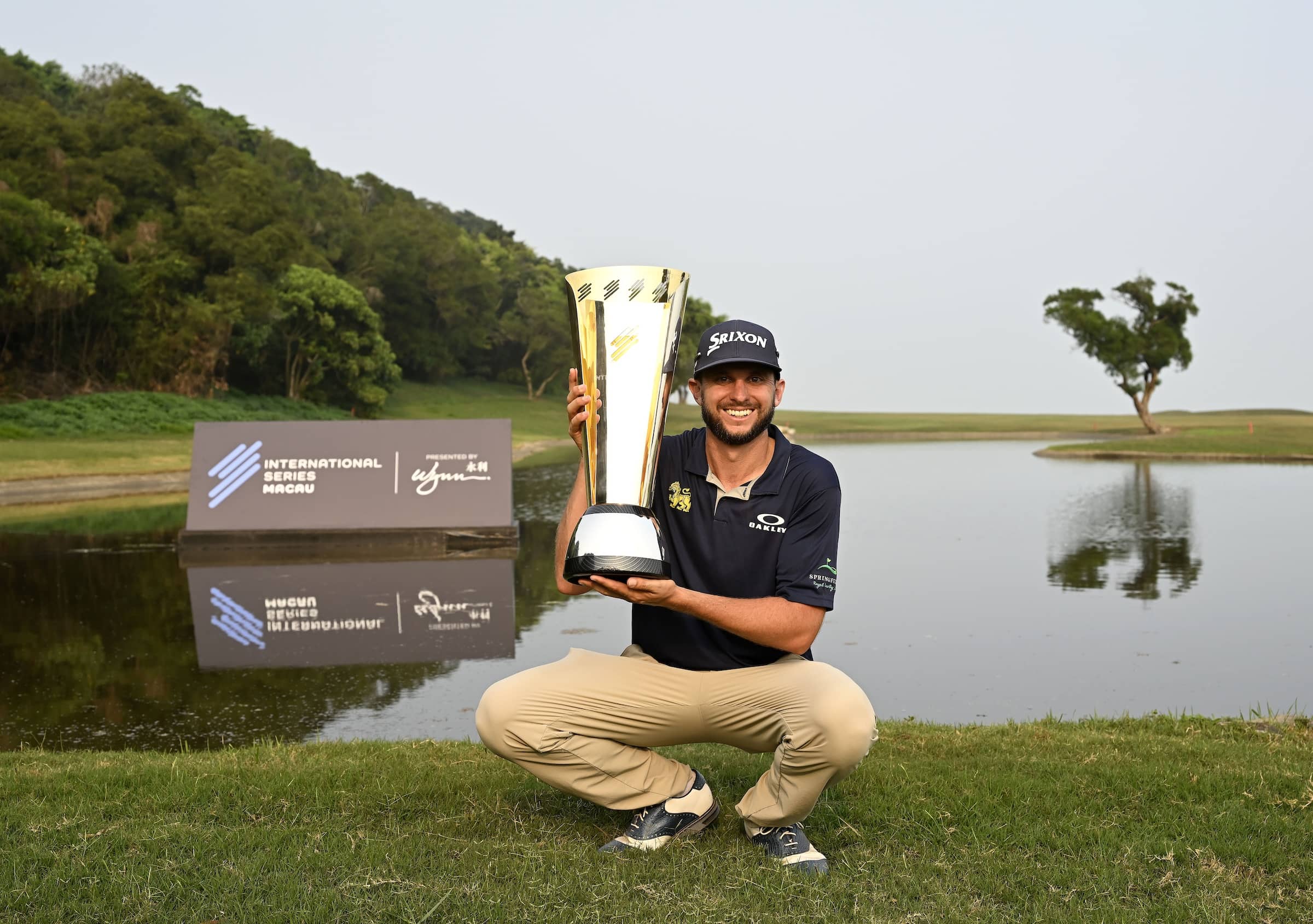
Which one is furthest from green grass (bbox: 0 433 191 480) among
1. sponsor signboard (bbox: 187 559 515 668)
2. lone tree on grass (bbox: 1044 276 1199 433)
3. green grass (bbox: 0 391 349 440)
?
lone tree on grass (bbox: 1044 276 1199 433)

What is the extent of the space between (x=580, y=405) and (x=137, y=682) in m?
5.97

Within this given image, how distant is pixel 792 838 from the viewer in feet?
12.3

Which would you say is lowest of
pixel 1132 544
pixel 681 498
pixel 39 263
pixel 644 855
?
pixel 1132 544

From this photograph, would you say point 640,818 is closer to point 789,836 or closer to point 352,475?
point 789,836

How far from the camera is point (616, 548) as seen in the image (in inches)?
136

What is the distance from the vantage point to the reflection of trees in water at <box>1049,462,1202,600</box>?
43.9 ft

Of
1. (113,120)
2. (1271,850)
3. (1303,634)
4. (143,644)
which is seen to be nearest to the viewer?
(1271,850)

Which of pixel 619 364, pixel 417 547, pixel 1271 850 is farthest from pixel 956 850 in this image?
pixel 417 547

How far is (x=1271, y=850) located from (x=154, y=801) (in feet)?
13.1

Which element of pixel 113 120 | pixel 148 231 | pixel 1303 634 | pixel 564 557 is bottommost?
pixel 1303 634

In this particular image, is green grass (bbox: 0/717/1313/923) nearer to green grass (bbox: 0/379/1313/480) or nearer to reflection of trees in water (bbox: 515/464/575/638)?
reflection of trees in water (bbox: 515/464/575/638)

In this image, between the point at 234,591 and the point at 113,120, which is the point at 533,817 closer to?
the point at 234,591
